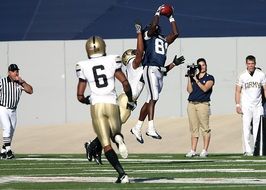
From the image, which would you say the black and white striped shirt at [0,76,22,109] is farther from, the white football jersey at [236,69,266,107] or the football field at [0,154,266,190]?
the white football jersey at [236,69,266,107]

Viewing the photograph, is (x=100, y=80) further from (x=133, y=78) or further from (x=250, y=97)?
(x=250, y=97)

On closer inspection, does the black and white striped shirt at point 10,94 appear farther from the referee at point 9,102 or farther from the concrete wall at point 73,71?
the concrete wall at point 73,71

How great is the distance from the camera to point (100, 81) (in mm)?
14547

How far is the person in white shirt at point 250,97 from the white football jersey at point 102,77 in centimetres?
820

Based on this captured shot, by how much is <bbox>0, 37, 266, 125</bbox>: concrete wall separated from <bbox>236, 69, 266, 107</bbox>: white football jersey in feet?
30.1

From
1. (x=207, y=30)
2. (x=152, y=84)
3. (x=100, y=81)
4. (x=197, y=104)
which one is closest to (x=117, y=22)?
(x=207, y=30)

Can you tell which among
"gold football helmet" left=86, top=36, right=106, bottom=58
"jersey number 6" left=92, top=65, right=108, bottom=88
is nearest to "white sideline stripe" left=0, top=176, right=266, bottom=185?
"jersey number 6" left=92, top=65, right=108, bottom=88

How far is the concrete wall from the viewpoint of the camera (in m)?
32.1

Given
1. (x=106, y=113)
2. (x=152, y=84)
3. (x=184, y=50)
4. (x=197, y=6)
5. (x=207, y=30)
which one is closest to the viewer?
(x=106, y=113)

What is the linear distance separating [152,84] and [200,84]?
330 cm

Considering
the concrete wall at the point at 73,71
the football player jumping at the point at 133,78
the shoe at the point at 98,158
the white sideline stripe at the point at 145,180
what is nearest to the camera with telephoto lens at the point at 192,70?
the football player jumping at the point at 133,78

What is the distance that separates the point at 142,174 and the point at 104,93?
6.21ft

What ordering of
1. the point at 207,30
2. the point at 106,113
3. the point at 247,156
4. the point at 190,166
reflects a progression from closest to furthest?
1. the point at 106,113
2. the point at 190,166
3. the point at 247,156
4. the point at 207,30

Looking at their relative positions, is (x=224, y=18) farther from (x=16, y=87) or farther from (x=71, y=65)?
(x=16, y=87)
